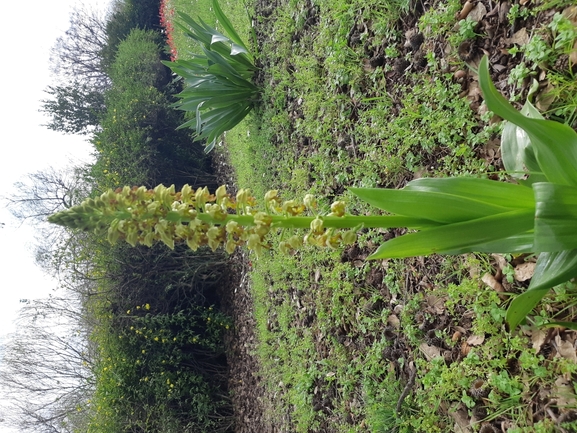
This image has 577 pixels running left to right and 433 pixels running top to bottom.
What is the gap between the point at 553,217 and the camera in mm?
1605

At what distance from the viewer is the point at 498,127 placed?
2.54 metres

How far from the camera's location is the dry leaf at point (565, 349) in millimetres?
2086

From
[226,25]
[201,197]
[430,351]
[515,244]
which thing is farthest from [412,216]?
[226,25]

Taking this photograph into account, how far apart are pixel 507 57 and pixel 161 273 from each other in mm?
6254

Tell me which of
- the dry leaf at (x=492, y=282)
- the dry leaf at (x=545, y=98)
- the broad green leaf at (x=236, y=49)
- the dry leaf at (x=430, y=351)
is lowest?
the dry leaf at (x=430, y=351)

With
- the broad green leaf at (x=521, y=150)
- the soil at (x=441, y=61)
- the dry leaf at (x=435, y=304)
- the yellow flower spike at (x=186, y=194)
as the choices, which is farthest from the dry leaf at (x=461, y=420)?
the yellow flower spike at (x=186, y=194)

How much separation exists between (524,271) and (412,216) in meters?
0.98

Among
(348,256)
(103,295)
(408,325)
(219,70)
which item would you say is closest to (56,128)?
(103,295)

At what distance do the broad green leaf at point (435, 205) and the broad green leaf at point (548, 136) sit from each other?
267 millimetres

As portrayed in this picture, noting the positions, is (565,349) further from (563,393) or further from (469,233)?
(469,233)

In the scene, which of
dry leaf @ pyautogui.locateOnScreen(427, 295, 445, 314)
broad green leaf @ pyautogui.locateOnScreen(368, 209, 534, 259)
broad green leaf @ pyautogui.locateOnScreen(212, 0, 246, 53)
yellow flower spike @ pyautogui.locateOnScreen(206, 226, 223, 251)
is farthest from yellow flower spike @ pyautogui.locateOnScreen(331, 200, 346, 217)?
broad green leaf @ pyautogui.locateOnScreen(212, 0, 246, 53)

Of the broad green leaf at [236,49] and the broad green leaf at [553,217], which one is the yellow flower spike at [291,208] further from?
the broad green leaf at [236,49]

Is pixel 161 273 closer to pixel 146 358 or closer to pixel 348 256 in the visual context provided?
pixel 146 358

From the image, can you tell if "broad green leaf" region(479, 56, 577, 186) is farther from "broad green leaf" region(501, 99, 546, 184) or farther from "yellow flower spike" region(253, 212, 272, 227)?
"yellow flower spike" region(253, 212, 272, 227)
